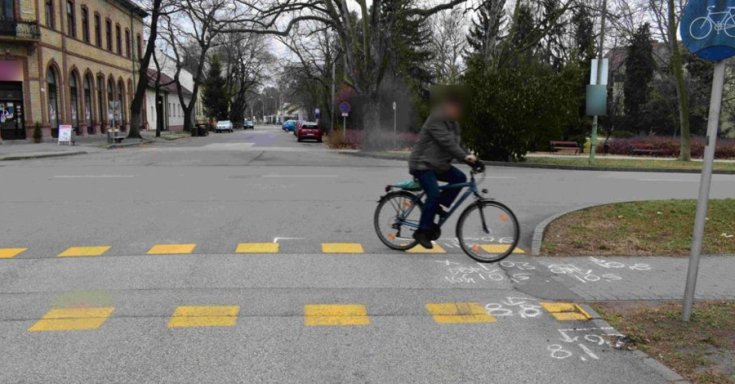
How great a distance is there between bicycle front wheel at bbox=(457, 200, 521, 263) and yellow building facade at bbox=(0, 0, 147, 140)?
30.3 m

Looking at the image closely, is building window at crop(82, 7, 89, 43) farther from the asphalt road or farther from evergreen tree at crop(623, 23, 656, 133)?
evergreen tree at crop(623, 23, 656, 133)

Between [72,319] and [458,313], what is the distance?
3.10 metres

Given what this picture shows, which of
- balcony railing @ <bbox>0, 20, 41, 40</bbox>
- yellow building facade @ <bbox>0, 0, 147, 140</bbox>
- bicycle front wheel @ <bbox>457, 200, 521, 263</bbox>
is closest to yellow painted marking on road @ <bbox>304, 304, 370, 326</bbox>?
bicycle front wheel @ <bbox>457, 200, 521, 263</bbox>

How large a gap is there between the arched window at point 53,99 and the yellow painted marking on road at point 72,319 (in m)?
33.7

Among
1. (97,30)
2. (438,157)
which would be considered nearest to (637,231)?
(438,157)

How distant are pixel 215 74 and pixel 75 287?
75.6 metres

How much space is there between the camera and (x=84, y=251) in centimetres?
698

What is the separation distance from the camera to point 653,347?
4.19m

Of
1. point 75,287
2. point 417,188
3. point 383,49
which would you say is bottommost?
point 75,287

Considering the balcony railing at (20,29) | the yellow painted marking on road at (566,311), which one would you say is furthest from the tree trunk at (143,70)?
the yellow painted marking on road at (566,311)

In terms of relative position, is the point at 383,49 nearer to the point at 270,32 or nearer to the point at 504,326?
the point at 270,32

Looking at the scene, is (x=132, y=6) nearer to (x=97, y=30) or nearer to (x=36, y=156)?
(x=97, y=30)

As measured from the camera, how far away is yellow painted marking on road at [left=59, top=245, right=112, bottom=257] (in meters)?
6.83

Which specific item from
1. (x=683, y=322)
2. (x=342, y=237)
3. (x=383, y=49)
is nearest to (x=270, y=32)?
(x=383, y=49)
